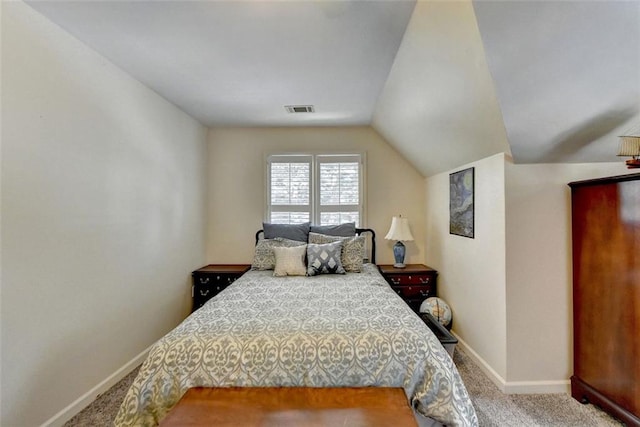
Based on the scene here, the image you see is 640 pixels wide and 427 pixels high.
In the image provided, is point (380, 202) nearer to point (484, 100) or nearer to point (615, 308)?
point (484, 100)

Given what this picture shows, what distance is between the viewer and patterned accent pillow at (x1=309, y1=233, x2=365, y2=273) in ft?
10.3

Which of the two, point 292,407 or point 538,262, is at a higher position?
point 538,262

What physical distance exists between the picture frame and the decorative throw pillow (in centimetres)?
153

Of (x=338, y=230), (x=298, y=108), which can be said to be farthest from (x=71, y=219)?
(x=338, y=230)

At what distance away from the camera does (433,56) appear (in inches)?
77.4

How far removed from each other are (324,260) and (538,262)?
5.67ft

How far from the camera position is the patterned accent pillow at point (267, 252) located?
3240 mm

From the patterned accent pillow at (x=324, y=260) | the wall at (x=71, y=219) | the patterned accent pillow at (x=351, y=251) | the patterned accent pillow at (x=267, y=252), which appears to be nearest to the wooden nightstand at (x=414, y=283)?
the patterned accent pillow at (x=351, y=251)

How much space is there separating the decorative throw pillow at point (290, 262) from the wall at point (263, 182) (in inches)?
42.6

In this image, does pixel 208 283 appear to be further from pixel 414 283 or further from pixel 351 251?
pixel 414 283

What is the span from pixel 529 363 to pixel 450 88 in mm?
2025

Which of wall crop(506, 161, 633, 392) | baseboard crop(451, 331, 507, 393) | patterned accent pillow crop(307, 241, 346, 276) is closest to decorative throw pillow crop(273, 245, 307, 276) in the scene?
patterned accent pillow crop(307, 241, 346, 276)

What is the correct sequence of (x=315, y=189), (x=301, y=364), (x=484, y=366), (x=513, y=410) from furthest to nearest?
(x=315, y=189)
(x=484, y=366)
(x=513, y=410)
(x=301, y=364)

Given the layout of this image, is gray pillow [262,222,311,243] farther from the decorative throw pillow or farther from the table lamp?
the table lamp
